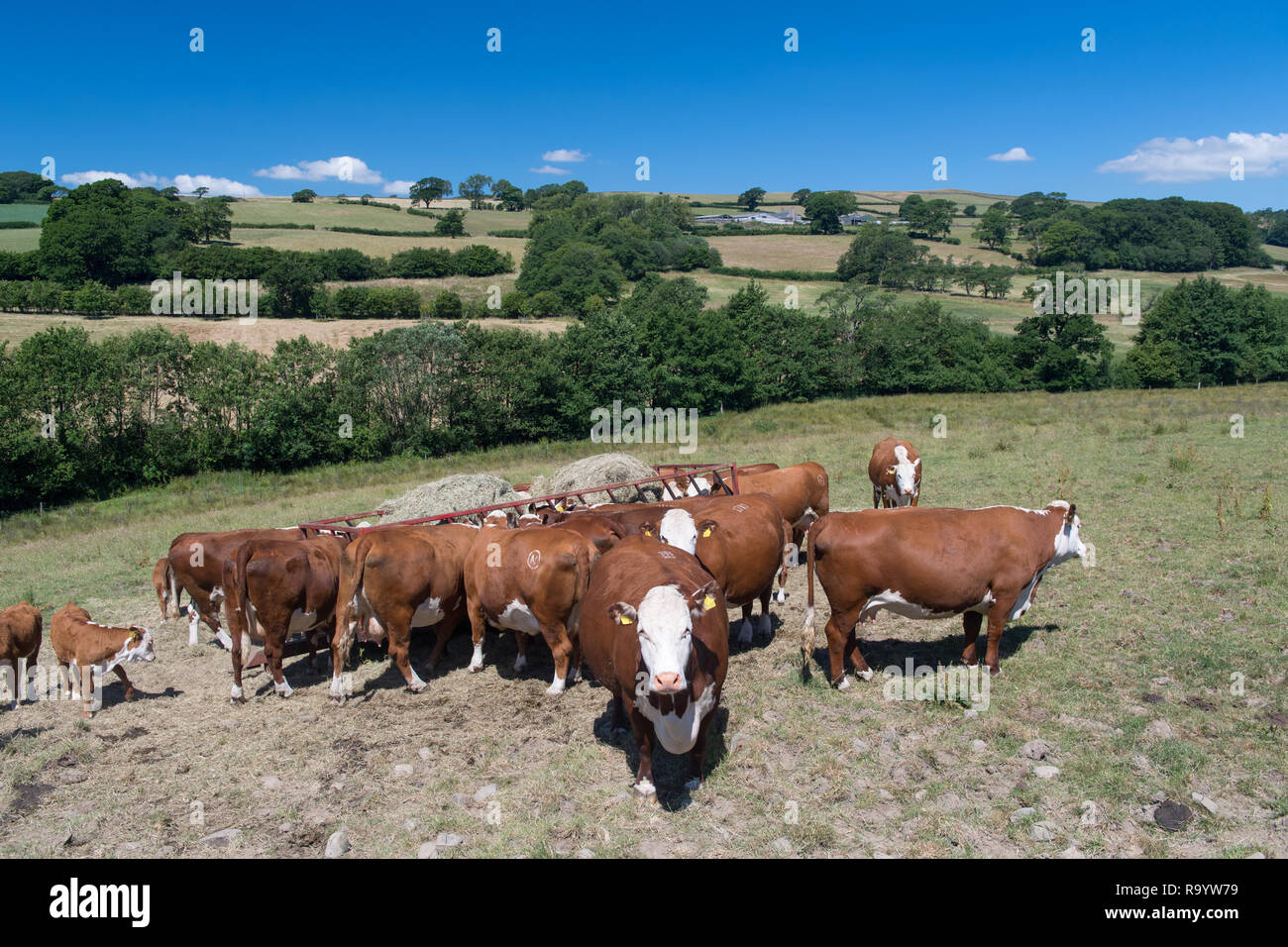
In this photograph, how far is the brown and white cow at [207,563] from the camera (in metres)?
10.9

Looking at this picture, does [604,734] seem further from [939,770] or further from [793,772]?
[939,770]

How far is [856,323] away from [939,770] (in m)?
52.6

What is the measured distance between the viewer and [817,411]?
142 ft

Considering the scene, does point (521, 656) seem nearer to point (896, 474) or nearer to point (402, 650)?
point (402, 650)

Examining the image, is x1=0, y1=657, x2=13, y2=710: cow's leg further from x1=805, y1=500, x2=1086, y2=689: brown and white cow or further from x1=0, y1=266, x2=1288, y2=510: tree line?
x1=0, y1=266, x2=1288, y2=510: tree line

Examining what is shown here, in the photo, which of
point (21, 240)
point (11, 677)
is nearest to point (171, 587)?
point (11, 677)

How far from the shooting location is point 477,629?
997 centimetres

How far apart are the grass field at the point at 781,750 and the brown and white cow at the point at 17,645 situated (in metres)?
0.64

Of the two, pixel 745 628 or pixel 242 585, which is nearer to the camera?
pixel 242 585

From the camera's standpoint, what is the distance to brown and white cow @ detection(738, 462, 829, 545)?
1356 centimetres

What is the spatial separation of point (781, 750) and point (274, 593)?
20.4ft

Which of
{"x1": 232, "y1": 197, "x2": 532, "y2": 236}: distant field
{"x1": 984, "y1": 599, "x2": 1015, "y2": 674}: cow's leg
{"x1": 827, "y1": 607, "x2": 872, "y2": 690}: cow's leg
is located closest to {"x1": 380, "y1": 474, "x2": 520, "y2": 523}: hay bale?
{"x1": 827, "y1": 607, "x2": 872, "y2": 690}: cow's leg
